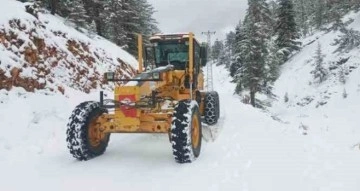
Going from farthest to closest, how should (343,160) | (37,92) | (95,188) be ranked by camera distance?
(37,92) → (343,160) → (95,188)

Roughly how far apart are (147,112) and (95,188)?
2368 millimetres

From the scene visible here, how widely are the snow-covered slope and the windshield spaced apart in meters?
12.1

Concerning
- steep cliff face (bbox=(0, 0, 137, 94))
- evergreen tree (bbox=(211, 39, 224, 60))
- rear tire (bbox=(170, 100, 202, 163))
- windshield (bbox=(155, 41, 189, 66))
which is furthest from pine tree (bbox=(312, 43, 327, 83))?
evergreen tree (bbox=(211, 39, 224, 60))

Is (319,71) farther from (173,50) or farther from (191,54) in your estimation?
(191,54)

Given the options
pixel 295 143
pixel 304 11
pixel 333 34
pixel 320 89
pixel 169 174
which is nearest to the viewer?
pixel 169 174

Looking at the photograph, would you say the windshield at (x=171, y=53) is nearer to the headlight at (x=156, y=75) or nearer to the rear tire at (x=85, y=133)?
the headlight at (x=156, y=75)

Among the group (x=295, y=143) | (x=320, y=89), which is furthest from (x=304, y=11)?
(x=295, y=143)

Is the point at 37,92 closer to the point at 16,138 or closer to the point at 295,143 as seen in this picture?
the point at 16,138

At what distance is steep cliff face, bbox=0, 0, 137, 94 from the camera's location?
1186cm

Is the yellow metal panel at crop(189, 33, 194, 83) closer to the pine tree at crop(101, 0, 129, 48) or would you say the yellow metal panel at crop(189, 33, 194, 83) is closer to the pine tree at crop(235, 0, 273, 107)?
the pine tree at crop(101, 0, 129, 48)

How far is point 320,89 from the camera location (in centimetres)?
3469

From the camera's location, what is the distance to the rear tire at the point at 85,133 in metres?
8.81

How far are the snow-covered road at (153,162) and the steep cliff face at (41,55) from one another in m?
0.79

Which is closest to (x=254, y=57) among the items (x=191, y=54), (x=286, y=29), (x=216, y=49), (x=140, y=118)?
(x=286, y=29)
